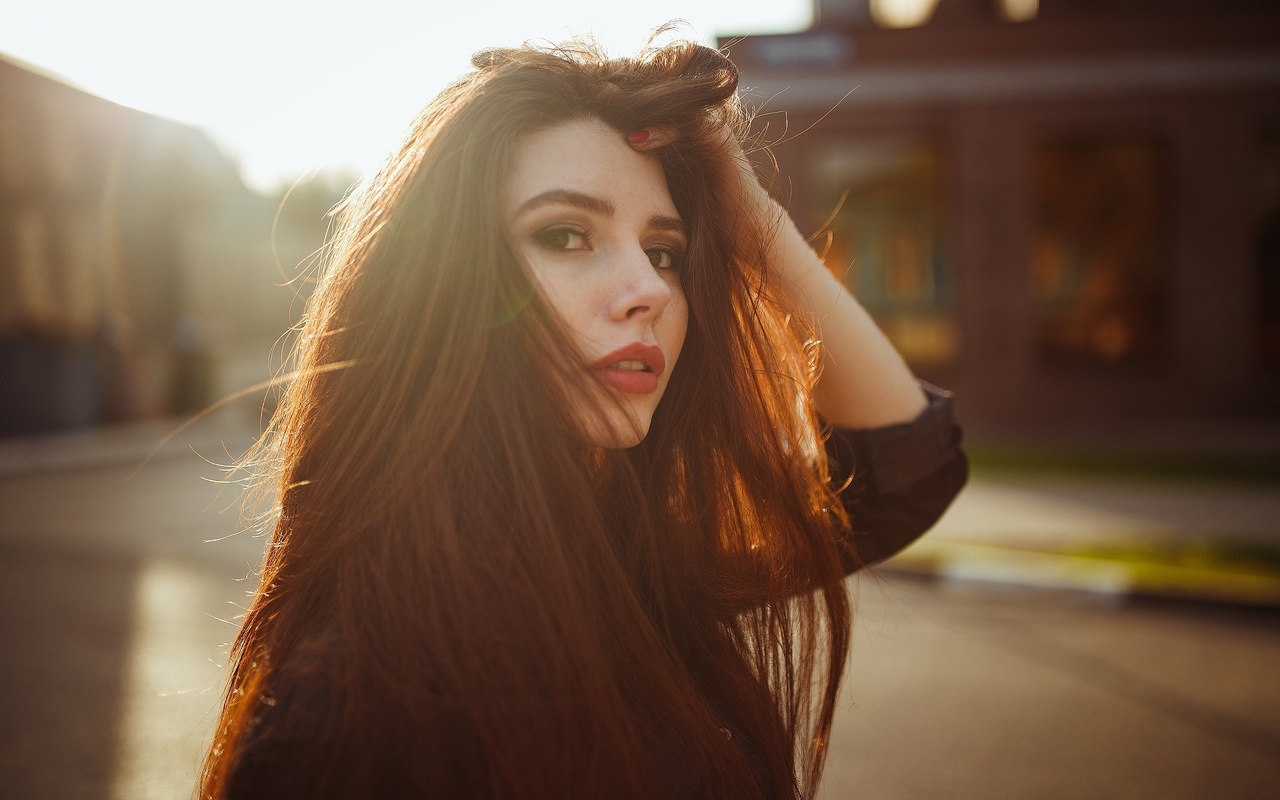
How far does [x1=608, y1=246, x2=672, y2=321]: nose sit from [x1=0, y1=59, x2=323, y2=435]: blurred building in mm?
10349

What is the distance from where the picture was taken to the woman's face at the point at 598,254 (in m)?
1.45

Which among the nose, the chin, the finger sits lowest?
the chin

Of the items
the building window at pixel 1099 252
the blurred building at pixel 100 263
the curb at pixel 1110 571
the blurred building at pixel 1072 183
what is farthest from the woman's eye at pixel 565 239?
the building window at pixel 1099 252

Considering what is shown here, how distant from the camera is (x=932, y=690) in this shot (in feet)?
13.8

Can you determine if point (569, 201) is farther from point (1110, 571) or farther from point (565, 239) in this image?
point (1110, 571)

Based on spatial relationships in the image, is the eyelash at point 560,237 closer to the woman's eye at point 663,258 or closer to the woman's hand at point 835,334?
the woman's eye at point 663,258

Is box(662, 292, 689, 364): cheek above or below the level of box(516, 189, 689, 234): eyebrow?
below

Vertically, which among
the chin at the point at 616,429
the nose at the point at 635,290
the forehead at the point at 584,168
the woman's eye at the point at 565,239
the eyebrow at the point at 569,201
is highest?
the forehead at the point at 584,168

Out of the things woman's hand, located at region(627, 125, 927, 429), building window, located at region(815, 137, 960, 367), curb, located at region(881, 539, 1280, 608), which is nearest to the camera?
woman's hand, located at region(627, 125, 927, 429)

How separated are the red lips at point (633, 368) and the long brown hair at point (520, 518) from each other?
0.22 feet

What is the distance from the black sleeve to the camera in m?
1.96

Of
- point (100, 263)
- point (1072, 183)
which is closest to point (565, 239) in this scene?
point (1072, 183)

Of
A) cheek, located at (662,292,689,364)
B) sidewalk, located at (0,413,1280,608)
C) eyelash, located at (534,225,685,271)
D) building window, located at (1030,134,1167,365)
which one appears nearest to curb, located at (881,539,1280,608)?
sidewalk, located at (0,413,1280,608)

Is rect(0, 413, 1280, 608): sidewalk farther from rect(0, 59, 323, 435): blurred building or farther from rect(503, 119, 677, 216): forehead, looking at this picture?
rect(0, 59, 323, 435): blurred building
